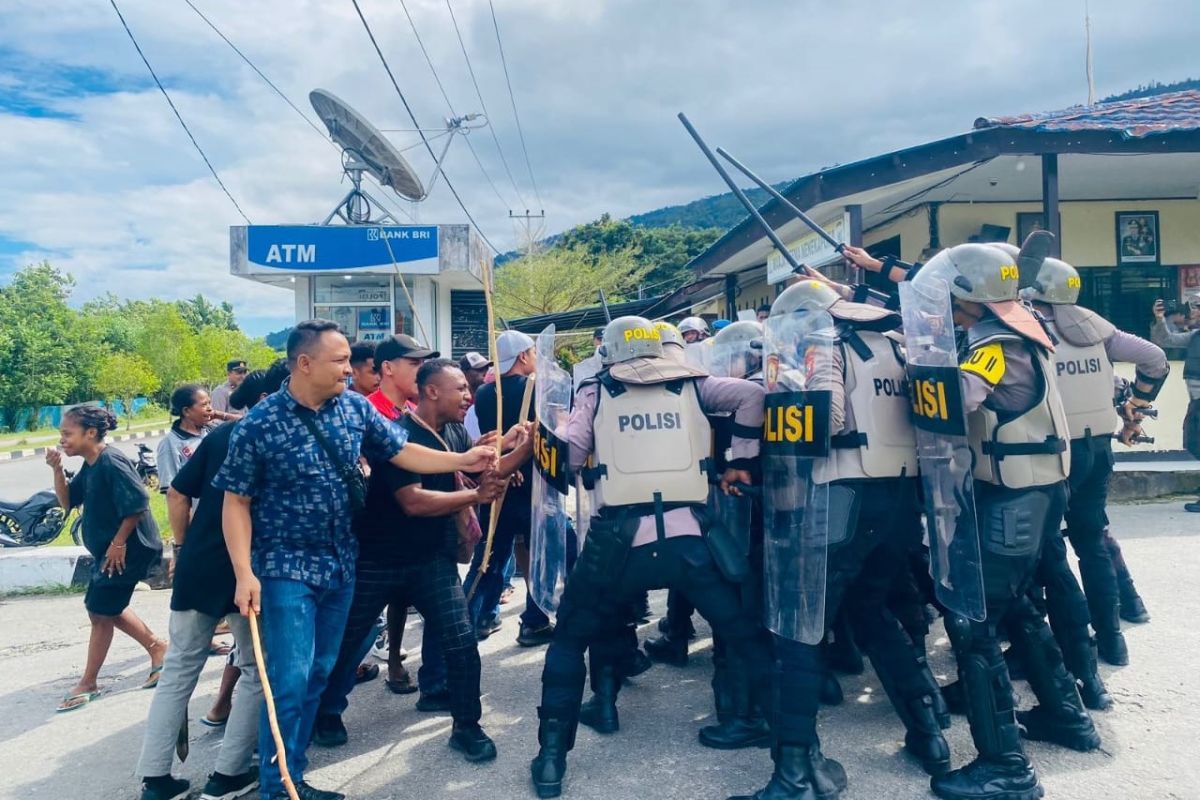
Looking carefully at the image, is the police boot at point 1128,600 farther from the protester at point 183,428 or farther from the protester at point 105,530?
the protester at point 183,428

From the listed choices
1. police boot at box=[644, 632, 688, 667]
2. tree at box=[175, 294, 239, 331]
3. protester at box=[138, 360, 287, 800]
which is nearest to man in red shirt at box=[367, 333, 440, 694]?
protester at box=[138, 360, 287, 800]

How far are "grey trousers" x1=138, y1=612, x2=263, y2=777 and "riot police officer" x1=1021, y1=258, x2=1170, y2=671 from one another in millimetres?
3856

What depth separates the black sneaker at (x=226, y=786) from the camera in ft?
10.2

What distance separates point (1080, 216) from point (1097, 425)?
7.64 m

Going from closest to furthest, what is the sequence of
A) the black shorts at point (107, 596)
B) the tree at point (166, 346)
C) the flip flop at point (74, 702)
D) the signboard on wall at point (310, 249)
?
1. the black shorts at point (107, 596)
2. the flip flop at point (74, 702)
3. the signboard on wall at point (310, 249)
4. the tree at point (166, 346)

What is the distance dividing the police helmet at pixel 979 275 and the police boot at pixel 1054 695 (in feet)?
4.57

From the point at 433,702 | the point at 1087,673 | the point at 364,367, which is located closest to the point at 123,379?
the point at 364,367

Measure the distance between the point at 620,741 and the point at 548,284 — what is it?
23.6m

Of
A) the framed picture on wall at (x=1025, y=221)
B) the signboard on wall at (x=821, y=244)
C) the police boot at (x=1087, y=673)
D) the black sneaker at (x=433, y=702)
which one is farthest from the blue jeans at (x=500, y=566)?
the framed picture on wall at (x=1025, y=221)

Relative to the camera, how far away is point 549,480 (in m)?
3.48

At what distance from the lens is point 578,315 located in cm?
1755

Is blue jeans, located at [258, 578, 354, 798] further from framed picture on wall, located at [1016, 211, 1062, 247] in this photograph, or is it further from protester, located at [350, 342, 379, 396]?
framed picture on wall, located at [1016, 211, 1062, 247]

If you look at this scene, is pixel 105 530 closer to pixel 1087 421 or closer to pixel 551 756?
pixel 551 756

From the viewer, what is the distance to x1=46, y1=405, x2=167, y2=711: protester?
4.18 meters
